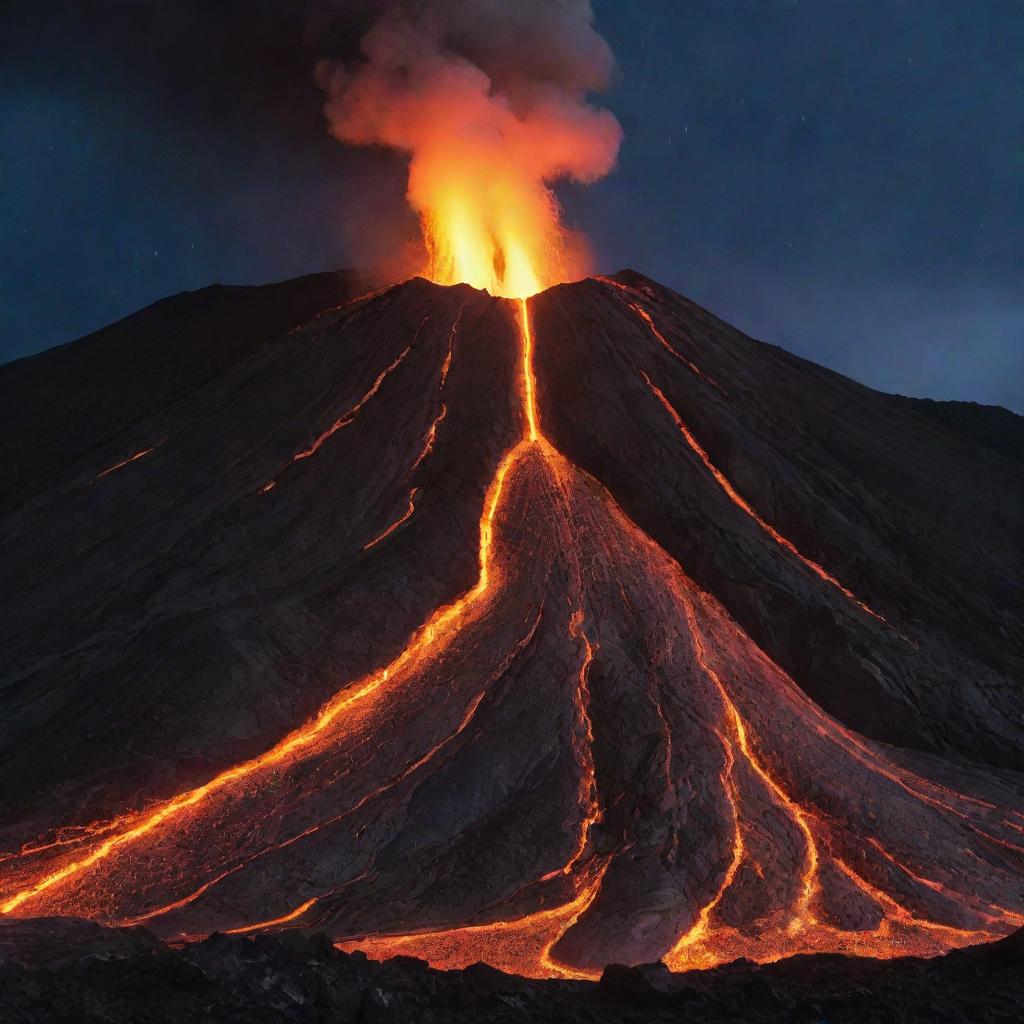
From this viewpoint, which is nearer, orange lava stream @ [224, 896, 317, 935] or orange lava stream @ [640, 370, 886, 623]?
orange lava stream @ [224, 896, 317, 935]

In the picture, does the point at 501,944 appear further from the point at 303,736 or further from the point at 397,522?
the point at 397,522

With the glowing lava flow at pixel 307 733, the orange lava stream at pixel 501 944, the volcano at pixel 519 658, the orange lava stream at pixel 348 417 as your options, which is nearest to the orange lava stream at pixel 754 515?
the volcano at pixel 519 658

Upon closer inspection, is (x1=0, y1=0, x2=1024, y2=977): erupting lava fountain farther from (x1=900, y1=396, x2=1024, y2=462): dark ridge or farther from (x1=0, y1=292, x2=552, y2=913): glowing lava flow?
(x1=900, y1=396, x2=1024, y2=462): dark ridge

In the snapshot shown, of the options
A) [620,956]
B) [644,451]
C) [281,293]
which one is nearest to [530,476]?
[644,451]

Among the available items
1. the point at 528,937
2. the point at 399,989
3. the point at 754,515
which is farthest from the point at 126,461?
the point at 399,989

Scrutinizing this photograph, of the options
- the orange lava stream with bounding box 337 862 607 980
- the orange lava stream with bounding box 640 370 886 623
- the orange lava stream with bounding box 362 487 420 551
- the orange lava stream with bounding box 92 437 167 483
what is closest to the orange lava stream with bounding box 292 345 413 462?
the orange lava stream with bounding box 362 487 420 551

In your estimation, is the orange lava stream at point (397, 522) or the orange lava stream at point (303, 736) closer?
the orange lava stream at point (303, 736)

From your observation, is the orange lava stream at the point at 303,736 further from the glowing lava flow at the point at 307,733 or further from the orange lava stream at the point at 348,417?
the orange lava stream at the point at 348,417
